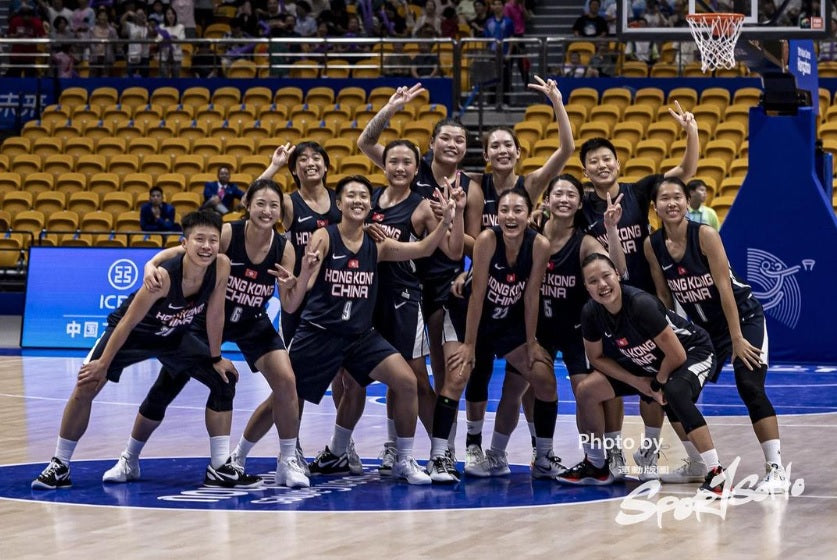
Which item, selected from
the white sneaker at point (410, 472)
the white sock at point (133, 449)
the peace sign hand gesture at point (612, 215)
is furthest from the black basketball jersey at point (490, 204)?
the white sock at point (133, 449)

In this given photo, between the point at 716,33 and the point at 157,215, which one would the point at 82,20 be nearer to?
the point at 157,215

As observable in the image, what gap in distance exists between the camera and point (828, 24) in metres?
11.9

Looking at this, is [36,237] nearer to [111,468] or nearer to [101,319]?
[101,319]

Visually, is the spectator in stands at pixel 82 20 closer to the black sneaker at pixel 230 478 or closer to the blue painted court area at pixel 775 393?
the blue painted court area at pixel 775 393

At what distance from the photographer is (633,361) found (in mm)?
7551

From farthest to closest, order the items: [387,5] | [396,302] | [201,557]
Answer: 1. [387,5]
2. [396,302]
3. [201,557]

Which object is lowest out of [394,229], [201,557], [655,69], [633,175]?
[201,557]

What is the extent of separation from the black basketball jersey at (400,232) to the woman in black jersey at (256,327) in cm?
57

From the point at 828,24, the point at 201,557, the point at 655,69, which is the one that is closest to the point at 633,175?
the point at 655,69

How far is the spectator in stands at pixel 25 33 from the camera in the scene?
21016mm

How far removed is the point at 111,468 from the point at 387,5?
13.4 metres

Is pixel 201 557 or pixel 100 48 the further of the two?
pixel 100 48

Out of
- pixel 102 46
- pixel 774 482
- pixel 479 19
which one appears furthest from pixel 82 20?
Answer: pixel 774 482

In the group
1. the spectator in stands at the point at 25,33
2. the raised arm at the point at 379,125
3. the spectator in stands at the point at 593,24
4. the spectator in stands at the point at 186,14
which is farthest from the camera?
the spectator in stands at the point at 186,14
